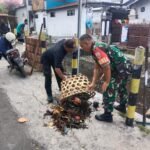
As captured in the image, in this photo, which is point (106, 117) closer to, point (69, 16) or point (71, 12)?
point (71, 12)

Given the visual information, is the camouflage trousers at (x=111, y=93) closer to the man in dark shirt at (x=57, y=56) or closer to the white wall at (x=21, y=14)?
the man in dark shirt at (x=57, y=56)

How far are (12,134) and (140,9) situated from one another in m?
23.9

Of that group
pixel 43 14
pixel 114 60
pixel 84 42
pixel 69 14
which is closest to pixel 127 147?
pixel 114 60

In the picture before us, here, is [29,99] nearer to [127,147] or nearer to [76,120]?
[76,120]

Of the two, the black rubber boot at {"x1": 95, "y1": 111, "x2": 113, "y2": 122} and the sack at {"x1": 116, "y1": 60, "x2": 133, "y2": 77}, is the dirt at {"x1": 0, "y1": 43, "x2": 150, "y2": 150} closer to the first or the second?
the black rubber boot at {"x1": 95, "y1": 111, "x2": 113, "y2": 122}

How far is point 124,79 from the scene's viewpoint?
13.5 feet

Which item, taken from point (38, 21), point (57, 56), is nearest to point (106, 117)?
point (57, 56)

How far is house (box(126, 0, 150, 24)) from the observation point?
78.3ft

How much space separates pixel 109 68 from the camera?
11.4 feet


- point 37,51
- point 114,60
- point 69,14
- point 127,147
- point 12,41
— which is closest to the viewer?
point 127,147

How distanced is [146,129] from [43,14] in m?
21.6

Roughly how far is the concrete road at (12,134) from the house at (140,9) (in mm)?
21383

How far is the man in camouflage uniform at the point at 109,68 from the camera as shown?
3484mm

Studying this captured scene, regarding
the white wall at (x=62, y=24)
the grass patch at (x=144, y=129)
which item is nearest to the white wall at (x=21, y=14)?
the white wall at (x=62, y=24)
